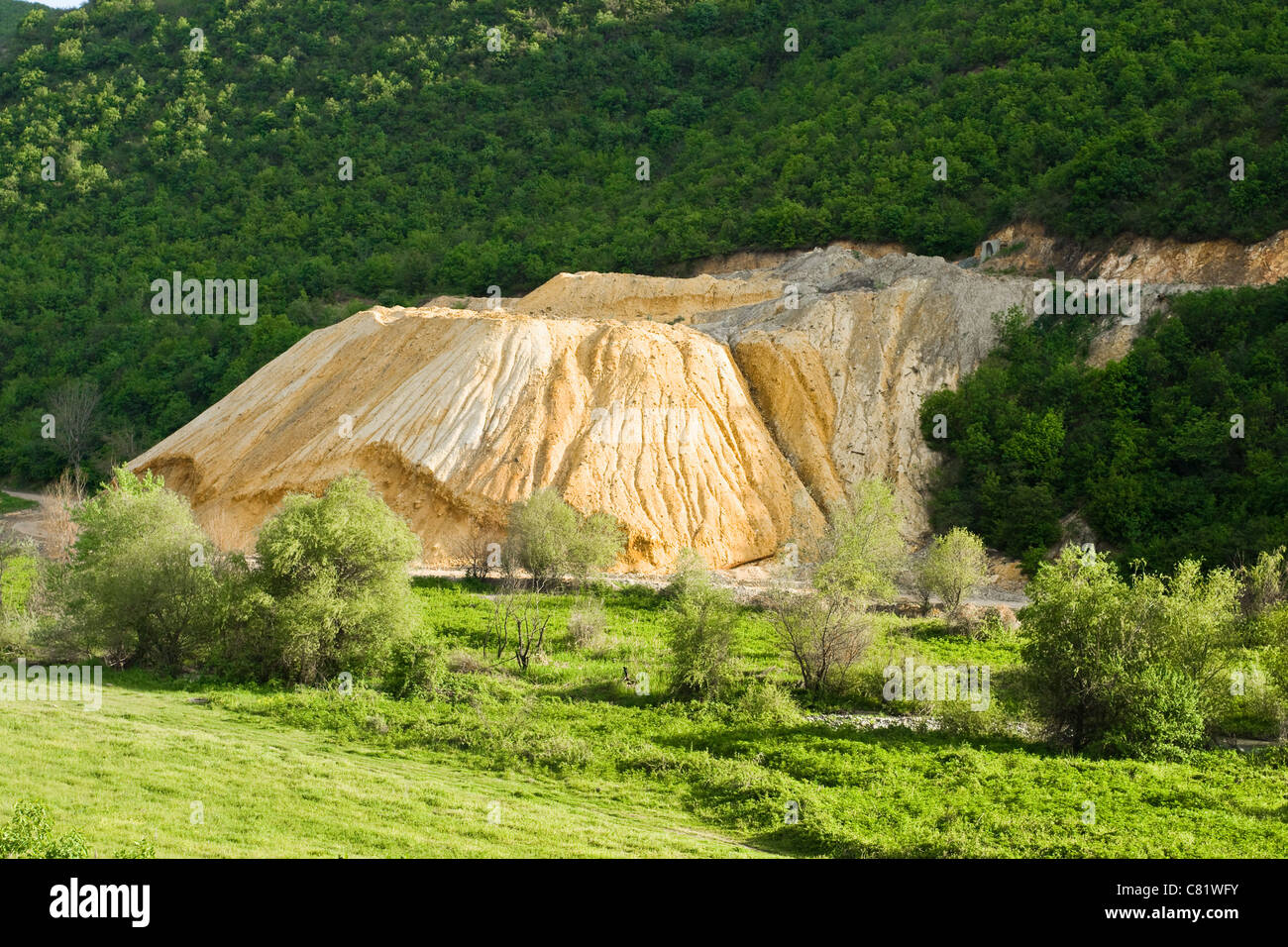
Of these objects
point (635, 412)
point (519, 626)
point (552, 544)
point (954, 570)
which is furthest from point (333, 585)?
point (635, 412)

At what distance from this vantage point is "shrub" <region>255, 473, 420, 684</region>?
25266 millimetres

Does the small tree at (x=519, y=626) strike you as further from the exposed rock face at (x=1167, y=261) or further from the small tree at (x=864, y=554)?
the exposed rock face at (x=1167, y=261)

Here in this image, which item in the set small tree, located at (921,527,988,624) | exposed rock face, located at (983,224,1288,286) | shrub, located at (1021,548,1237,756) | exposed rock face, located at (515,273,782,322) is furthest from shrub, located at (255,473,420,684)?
exposed rock face, located at (983,224,1288,286)

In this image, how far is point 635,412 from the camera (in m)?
41.2

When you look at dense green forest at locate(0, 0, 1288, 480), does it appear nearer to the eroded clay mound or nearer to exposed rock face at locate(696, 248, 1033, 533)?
exposed rock face at locate(696, 248, 1033, 533)

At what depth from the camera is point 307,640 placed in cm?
2509

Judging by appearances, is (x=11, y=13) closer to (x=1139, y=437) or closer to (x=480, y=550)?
(x=480, y=550)

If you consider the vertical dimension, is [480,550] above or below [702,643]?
above

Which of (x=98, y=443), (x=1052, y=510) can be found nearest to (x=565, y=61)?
(x=98, y=443)

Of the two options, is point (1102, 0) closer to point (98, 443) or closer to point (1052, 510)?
point (1052, 510)

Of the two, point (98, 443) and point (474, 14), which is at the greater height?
point (474, 14)

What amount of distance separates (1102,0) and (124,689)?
186ft
